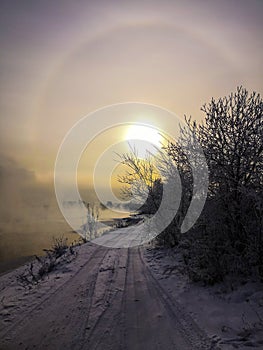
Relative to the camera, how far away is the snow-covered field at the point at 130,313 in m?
4.91

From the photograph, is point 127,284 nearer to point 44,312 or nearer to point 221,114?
point 44,312

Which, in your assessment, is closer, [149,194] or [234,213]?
[234,213]

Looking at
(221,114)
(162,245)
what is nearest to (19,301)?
(221,114)

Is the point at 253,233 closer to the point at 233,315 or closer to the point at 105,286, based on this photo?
the point at 233,315

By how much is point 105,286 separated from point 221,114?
5.87m

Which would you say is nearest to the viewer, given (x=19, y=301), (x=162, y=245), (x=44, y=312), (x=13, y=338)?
(x=13, y=338)

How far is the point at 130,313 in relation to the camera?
20.2 feet

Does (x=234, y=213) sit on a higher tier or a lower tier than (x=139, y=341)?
higher

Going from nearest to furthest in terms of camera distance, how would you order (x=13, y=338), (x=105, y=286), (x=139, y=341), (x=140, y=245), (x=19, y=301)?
(x=139, y=341) < (x=13, y=338) < (x=19, y=301) < (x=105, y=286) < (x=140, y=245)

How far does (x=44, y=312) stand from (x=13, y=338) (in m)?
1.20

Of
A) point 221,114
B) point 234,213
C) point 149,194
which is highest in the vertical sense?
point 221,114

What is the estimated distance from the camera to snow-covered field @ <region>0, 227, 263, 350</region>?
491 cm

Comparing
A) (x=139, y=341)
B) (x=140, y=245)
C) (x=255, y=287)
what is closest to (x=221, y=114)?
(x=255, y=287)

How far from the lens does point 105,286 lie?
8.28 metres
